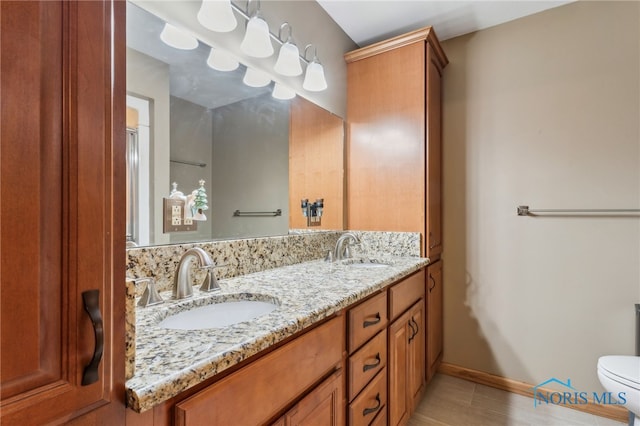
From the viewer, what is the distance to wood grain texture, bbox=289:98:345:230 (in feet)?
5.84

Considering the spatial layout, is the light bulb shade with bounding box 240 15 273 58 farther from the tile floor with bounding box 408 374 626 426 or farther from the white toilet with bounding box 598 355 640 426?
the white toilet with bounding box 598 355 640 426

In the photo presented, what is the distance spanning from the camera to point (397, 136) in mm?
2004

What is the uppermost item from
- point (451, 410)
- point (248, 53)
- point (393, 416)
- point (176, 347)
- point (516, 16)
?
point (516, 16)

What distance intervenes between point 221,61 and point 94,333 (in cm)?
120

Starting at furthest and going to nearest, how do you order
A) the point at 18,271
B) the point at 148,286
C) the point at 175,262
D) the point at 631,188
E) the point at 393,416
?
the point at 631,188, the point at 393,416, the point at 175,262, the point at 148,286, the point at 18,271

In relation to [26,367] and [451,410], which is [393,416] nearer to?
[451,410]

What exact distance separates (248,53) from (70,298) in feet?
4.24

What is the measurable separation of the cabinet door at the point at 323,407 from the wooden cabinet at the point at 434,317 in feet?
3.56

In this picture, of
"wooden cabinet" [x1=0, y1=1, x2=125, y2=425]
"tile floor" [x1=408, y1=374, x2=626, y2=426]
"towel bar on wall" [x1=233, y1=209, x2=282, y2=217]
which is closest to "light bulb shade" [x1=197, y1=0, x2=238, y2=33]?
"towel bar on wall" [x1=233, y1=209, x2=282, y2=217]

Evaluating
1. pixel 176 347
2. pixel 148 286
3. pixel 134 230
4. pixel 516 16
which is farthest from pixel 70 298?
pixel 516 16

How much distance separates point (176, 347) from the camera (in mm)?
602

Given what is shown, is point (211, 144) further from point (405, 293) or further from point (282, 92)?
point (405, 293)

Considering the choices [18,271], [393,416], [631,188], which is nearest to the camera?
[18,271]

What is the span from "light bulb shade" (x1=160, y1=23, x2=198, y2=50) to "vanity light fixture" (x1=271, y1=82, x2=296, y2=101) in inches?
19.1
